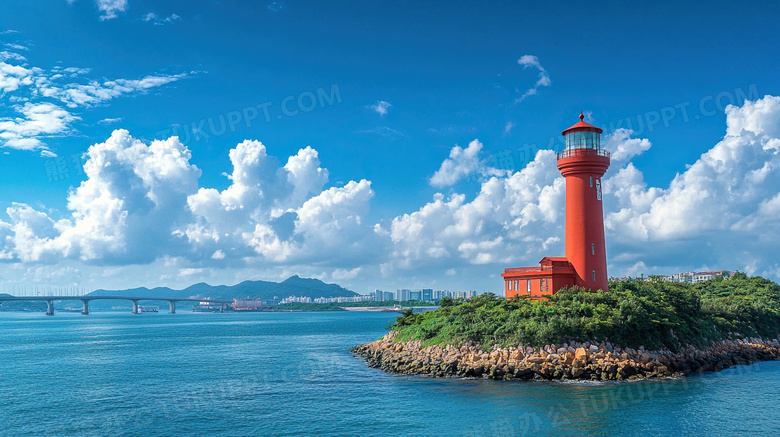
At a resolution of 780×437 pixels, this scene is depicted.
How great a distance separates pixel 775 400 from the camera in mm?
28062

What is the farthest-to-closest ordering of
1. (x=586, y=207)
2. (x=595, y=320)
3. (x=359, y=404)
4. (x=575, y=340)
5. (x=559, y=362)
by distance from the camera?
(x=586, y=207)
(x=595, y=320)
(x=575, y=340)
(x=559, y=362)
(x=359, y=404)

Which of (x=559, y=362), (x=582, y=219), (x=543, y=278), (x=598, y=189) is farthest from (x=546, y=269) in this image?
(x=559, y=362)

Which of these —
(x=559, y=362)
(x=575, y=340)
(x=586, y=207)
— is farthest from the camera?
(x=586, y=207)

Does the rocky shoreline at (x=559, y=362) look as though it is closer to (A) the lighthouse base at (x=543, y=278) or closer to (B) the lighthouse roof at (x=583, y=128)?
(A) the lighthouse base at (x=543, y=278)

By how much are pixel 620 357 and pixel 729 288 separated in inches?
1876

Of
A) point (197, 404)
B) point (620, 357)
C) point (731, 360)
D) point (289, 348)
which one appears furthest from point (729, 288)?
point (197, 404)

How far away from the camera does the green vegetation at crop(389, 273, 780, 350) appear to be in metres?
35.6

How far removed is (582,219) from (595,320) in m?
11.1

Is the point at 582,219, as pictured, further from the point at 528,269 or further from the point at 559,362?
the point at 559,362

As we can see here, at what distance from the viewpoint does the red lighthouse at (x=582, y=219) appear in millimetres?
44188

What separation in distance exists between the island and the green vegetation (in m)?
0.07

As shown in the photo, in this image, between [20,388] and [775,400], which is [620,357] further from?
[20,388]

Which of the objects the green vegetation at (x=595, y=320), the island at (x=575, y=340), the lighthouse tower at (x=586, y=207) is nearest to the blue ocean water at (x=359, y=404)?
the island at (x=575, y=340)

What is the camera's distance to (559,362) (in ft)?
109
